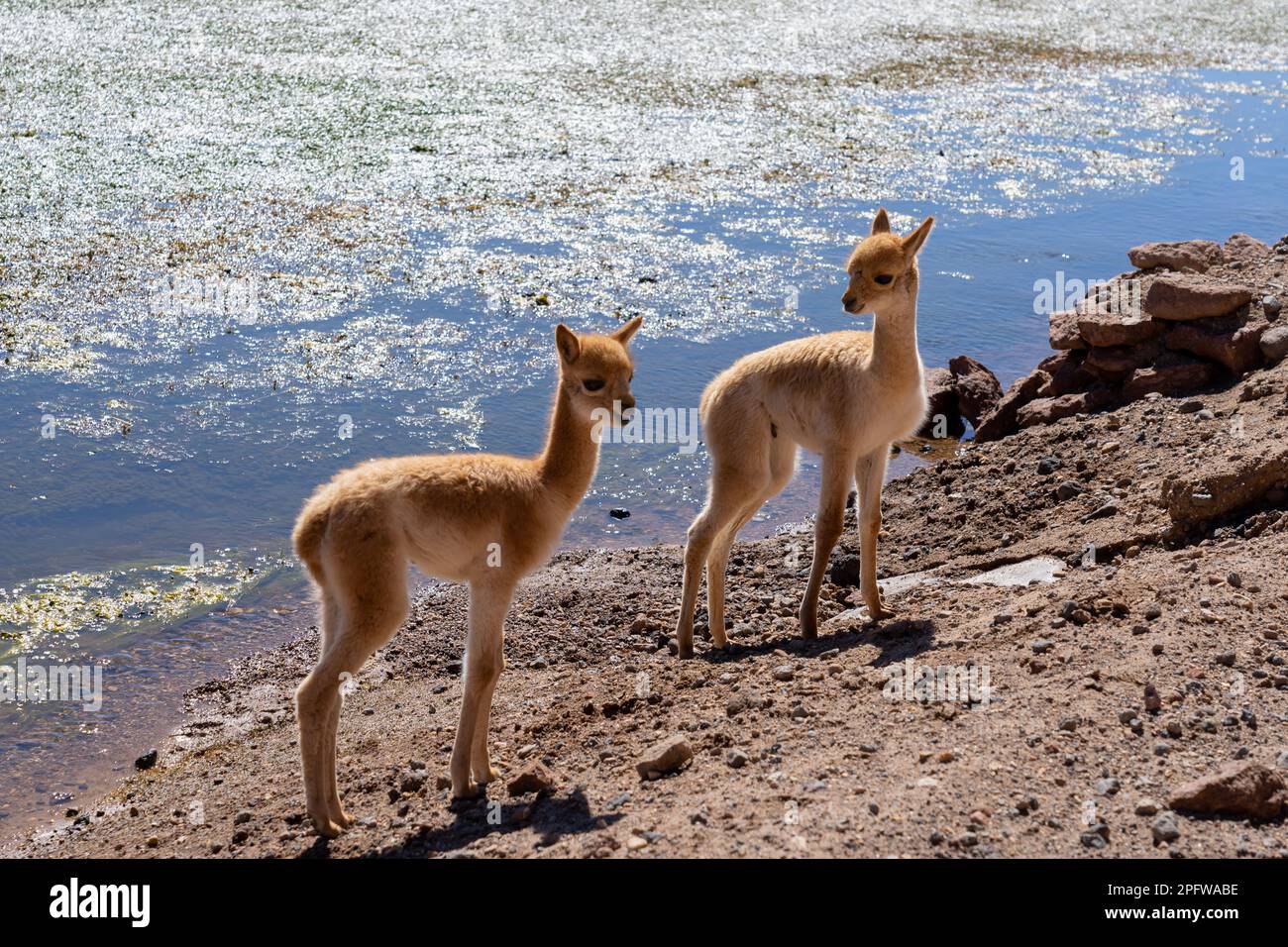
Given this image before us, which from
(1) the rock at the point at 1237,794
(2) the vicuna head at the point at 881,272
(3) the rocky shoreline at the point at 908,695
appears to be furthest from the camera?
(2) the vicuna head at the point at 881,272

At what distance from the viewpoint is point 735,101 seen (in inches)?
1261

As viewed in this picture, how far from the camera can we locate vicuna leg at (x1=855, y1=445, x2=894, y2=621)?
35.7 ft

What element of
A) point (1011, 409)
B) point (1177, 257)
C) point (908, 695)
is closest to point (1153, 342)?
point (1011, 409)

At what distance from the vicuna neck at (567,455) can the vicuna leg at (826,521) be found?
2.49 meters

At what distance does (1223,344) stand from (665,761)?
8968 mm

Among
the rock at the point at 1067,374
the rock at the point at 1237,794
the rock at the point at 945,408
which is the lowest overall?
the rock at the point at 1237,794

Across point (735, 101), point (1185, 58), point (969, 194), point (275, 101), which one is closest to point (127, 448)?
point (275, 101)

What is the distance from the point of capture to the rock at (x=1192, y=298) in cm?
1470

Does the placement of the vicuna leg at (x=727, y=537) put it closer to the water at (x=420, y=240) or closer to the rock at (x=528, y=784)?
the rock at (x=528, y=784)

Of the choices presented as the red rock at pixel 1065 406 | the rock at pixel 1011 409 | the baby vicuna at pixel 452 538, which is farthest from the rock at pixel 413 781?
the rock at pixel 1011 409

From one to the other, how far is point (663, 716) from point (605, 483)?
6.68m

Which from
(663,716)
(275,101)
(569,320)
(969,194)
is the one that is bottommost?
(663,716)

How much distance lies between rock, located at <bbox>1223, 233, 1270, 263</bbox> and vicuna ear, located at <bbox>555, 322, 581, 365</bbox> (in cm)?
1204
